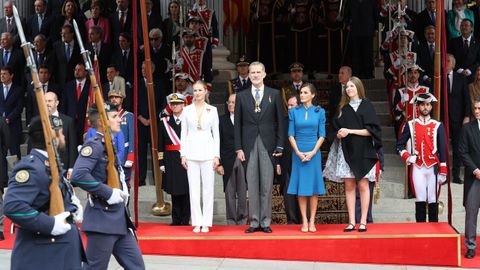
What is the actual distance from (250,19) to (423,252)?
1053 cm

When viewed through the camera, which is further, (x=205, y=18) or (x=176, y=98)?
(x=205, y=18)

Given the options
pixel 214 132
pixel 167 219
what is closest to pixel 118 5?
pixel 167 219

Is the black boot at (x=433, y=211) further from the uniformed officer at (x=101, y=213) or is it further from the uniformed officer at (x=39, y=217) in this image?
the uniformed officer at (x=39, y=217)

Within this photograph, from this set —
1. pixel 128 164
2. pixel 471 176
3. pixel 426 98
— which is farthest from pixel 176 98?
pixel 471 176

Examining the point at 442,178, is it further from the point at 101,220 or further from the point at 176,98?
the point at 101,220

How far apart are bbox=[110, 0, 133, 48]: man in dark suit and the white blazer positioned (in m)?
5.47

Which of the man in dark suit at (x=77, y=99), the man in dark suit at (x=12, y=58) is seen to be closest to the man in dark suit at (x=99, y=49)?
the man in dark suit at (x=77, y=99)

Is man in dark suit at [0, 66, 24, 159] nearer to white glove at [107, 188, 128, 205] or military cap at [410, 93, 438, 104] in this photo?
military cap at [410, 93, 438, 104]

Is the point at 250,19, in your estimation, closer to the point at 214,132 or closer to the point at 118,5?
the point at 118,5

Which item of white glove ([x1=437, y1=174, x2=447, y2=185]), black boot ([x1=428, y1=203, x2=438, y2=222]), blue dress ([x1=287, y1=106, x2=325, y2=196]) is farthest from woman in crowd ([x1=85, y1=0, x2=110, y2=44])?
white glove ([x1=437, y1=174, x2=447, y2=185])

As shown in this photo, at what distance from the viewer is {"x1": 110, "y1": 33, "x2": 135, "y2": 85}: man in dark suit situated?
15094 millimetres

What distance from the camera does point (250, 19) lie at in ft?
65.6

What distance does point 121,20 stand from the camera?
635 inches

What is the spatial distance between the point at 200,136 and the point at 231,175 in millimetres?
1456
